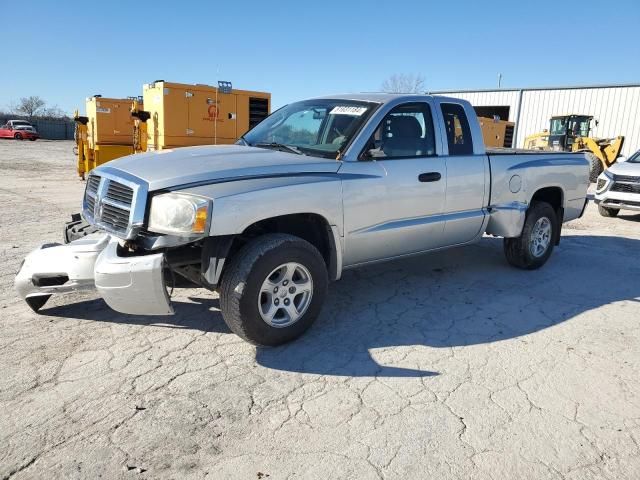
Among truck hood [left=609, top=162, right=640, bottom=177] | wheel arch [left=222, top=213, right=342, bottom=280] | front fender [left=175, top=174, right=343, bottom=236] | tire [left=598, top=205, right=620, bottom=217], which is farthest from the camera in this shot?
tire [left=598, top=205, right=620, bottom=217]

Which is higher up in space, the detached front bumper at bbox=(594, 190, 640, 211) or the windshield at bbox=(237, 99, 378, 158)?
the windshield at bbox=(237, 99, 378, 158)

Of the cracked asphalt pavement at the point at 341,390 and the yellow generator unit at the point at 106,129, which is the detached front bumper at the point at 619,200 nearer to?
the cracked asphalt pavement at the point at 341,390

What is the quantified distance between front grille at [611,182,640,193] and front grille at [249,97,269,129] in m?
8.09

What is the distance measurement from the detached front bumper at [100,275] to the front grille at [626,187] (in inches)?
387

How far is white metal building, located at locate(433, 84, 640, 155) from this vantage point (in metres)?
25.1

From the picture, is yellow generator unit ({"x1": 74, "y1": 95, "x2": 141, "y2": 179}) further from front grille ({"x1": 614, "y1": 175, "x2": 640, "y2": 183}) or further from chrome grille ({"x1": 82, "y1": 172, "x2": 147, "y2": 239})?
front grille ({"x1": 614, "y1": 175, "x2": 640, "y2": 183})

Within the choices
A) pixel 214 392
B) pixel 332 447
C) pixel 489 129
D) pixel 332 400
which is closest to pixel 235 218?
pixel 214 392

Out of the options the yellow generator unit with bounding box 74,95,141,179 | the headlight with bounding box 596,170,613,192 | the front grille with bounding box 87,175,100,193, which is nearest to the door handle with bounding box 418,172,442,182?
the front grille with bounding box 87,175,100,193

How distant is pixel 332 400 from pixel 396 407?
0.38 metres

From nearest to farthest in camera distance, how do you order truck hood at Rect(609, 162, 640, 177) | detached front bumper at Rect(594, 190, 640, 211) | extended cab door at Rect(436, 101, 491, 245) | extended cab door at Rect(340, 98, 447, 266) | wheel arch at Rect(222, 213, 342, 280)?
wheel arch at Rect(222, 213, 342, 280), extended cab door at Rect(340, 98, 447, 266), extended cab door at Rect(436, 101, 491, 245), detached front bumper at Rect(594, 190, 640, 211), truck hood at Rect(609, 162, 640, 177)

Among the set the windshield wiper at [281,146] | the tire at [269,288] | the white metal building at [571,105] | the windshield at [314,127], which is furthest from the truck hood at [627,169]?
the white metal building at [571,105]

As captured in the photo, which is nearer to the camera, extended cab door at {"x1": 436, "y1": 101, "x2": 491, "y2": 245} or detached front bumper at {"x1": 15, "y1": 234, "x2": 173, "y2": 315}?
detached front bumper at {"x1": 15, "y1": 234, "x2": 173, "y2": 315}

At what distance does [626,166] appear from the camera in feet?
33.7

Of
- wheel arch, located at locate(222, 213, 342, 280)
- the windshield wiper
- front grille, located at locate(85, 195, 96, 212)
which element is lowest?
wheel arch, located at locate(222, 213, 342, 280)
